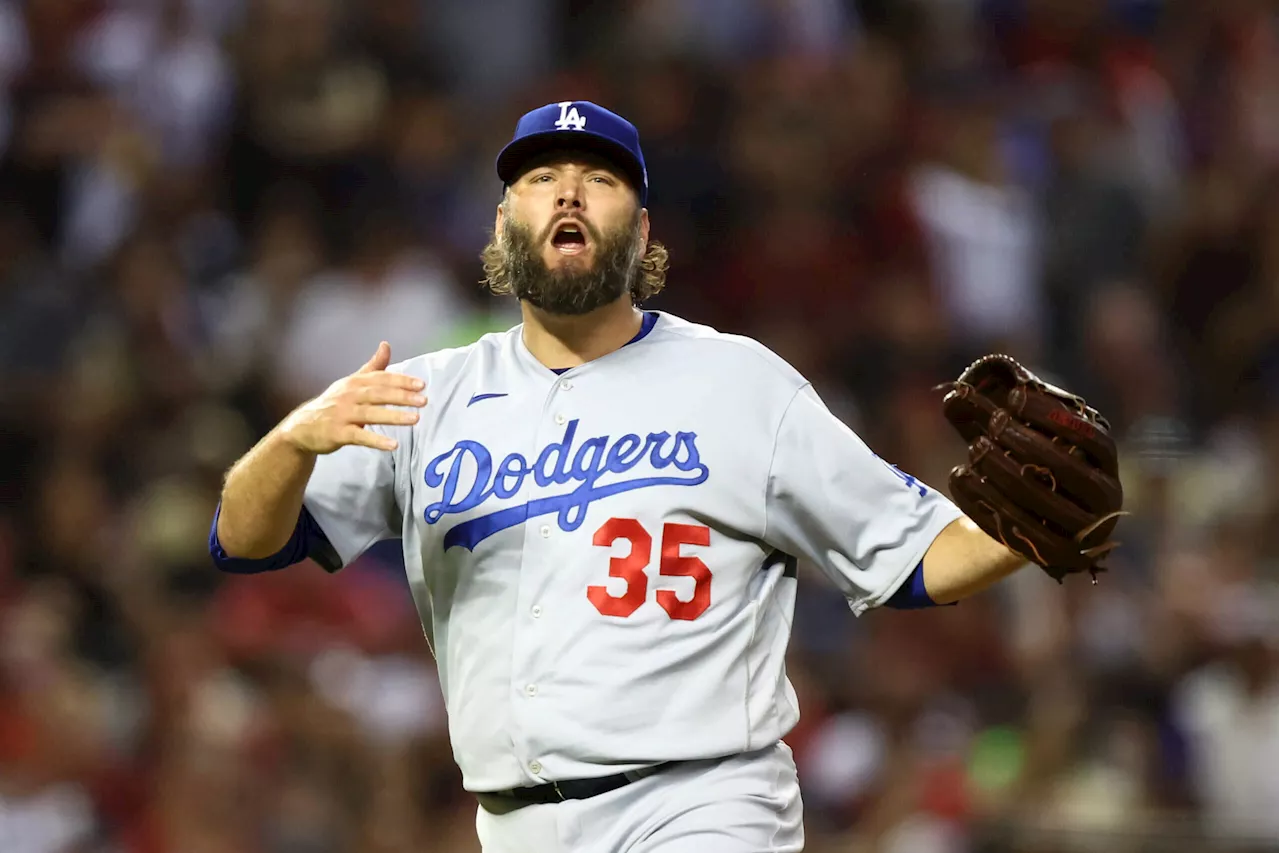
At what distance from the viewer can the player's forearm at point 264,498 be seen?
2.95 metres

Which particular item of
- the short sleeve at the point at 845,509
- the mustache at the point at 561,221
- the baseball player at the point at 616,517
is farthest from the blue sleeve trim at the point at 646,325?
the short sleeve at the point at 845,509

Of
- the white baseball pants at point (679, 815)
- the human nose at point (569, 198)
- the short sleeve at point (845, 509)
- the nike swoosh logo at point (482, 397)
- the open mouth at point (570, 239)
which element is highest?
the human nose at point (569, 198)

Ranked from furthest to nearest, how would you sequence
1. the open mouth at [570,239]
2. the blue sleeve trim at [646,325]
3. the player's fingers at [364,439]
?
the blue sleeve trim at [646,325] → the open mouth at [570,239] → the player's fingers at [364,439]

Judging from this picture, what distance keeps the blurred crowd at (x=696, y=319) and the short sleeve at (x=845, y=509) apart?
2544mm

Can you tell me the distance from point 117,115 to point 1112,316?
4.29 m

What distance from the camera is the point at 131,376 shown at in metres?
6.94

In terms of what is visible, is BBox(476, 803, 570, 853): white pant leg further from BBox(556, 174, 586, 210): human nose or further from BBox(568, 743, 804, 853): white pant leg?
BBox(556, 174, 586, 210): human nose

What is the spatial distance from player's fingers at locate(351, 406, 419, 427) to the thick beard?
1.43 feet

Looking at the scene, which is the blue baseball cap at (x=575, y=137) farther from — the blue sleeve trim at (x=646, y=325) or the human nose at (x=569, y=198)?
the blue sleeve trim at (x=646, y=325)

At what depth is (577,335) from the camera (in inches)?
128

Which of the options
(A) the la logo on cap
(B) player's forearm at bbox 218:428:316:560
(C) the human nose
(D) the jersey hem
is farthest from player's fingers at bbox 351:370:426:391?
(D) the jersey hem

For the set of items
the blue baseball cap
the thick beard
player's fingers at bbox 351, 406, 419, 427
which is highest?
the blue baseball cap


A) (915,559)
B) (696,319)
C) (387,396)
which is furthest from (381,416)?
(696,319)

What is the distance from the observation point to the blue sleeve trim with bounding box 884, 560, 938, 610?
309cm
